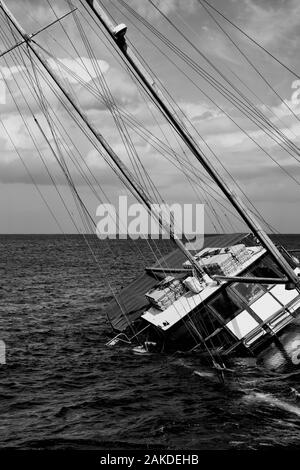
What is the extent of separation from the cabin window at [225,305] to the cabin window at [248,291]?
0.51 metres

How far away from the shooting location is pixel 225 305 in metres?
23.1

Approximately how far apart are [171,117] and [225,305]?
39.9ft

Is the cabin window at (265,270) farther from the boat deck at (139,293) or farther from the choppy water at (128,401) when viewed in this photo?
the choppy water at (128,401)

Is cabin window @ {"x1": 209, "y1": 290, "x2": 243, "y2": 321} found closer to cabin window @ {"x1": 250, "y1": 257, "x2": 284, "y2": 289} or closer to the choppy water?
cabin window @ {"x1": 250, "y1": 257, "x2": 284, "y2": 289}

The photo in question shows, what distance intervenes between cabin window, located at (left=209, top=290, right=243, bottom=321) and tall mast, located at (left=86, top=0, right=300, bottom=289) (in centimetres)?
836

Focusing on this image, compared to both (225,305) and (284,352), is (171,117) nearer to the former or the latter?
(225,305)

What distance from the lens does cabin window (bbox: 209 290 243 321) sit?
22.9 meters

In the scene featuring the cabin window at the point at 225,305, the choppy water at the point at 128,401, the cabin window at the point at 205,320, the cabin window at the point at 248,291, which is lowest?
the choppy water at the point at 128,401

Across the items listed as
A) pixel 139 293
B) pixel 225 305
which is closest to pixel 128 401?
pixel 225 305

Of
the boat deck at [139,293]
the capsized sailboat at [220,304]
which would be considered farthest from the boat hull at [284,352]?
the boat deck at [139,293]

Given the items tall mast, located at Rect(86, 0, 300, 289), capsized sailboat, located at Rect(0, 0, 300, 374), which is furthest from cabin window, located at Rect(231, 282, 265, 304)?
tall mast, located at Rect(86, 0, 300, 289)

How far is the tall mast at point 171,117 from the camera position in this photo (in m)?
13.2

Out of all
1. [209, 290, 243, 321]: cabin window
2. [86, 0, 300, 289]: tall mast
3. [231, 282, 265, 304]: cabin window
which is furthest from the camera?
[231, 282, 265, 304]: cabin window
